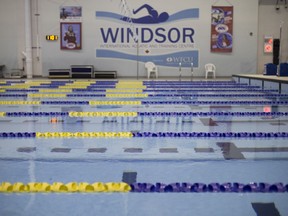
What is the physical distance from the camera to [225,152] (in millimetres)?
3348

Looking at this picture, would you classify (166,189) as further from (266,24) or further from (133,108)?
(266,24)

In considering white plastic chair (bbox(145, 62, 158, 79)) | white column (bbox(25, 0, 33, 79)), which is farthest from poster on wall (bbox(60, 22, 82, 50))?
white plastic chair (bbox(145, 62, 158, 79))

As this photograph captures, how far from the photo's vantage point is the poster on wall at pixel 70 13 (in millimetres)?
16938

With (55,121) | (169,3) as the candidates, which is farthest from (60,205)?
(169,3)

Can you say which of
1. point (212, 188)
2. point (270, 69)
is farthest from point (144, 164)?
point (270, 69)

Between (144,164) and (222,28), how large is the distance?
15.0 m

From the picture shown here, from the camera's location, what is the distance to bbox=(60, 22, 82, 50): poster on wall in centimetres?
1692

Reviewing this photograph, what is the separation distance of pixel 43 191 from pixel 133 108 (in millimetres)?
4314

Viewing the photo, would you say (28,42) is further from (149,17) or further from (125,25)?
(149,17)

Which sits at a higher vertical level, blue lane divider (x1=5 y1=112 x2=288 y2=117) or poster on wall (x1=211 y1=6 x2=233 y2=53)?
poster on wall (x1=211 y1=6 x2=233 y2=53)

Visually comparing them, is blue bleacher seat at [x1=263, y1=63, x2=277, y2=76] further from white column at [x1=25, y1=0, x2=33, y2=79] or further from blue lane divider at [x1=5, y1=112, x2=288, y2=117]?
white column at [x1=25, y1=0, x2=33, y2=79]

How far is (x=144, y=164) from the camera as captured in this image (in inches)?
116

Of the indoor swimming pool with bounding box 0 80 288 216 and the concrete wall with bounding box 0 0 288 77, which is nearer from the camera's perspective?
the indoor swimming pool with bounding box 0 80 288 216

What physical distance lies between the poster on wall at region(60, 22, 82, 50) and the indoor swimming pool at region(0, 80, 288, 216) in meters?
11.7
